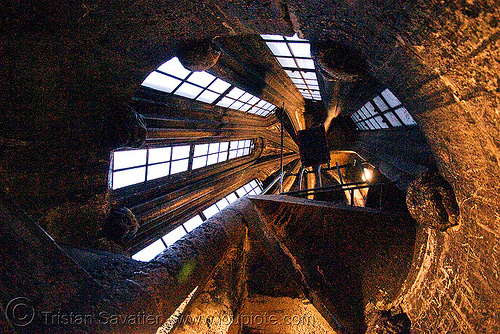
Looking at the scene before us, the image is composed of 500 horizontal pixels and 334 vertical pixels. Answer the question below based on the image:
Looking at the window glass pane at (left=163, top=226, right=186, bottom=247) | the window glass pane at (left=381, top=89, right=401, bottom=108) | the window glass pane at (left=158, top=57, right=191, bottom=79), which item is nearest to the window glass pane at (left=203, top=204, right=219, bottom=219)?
the window glass pane at (left=163, top=226, right=186, bottom=247)

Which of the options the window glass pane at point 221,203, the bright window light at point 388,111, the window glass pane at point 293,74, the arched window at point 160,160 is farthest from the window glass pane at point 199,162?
the bright window light at point 388,111

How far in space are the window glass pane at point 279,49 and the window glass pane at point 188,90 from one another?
223 cm

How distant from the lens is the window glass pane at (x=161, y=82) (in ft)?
17.1

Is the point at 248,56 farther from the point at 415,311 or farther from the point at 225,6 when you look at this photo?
the point at 415,311

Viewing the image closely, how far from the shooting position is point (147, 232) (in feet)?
21.1

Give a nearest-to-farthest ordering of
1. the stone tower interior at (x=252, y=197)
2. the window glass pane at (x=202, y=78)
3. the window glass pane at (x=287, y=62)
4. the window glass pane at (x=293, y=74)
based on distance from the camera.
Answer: the stone tower interior at (x=252, y=197) < the window glass pane at (x=202, y=78) < the window glass pane at (x=287, y=62) < the window glass pane at (x=293, y=74)

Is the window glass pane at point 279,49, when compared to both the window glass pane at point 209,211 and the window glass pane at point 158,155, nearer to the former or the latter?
the window glass pane at point 158,155

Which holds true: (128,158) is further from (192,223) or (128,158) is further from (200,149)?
(192,223)

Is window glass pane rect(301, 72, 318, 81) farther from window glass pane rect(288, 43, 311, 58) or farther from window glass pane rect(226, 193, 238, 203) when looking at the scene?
window glass pane rect(226, 193, 238, 203)

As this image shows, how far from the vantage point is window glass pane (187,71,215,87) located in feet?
19.7

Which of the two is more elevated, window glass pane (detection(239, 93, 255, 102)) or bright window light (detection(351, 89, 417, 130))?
window glass pane (detection(239, 93, 255, 102))

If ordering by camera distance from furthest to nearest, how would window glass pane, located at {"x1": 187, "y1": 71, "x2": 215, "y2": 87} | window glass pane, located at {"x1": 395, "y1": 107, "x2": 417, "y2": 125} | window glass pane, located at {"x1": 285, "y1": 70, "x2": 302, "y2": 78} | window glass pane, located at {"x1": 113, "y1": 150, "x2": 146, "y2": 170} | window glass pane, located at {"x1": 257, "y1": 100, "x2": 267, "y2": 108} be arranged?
window glass pane, located at {"x1": 257, "y1": 100, "x2": 267, "y2": 108}, window glass pane, located at {"x1": 285, "y1": 70, "x2": 302, "y2": 78}, window glass pane, located at {"x1": 187, "y1": 71, "x2": 215, "y2": 87}, window glass pane, located at {"x1": 113, "y1": 150, "x2": 146, "y2": 170}, window glass pane, located at {"x1": 395, "y1": 107, "x2": 417, "y2": 125}

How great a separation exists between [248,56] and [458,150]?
19.3 ft

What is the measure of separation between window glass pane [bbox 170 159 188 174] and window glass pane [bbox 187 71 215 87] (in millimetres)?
2444
